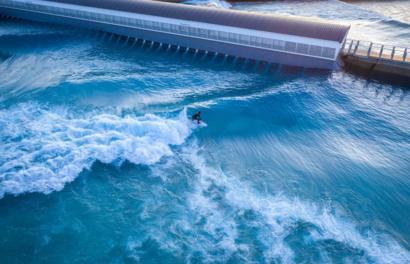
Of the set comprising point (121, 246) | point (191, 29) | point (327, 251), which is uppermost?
Result: point (191, 29)

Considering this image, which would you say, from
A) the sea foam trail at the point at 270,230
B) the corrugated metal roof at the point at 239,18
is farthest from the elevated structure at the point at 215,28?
the sea foam trail at the point at 270,230

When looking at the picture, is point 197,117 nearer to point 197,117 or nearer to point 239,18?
point 197,117

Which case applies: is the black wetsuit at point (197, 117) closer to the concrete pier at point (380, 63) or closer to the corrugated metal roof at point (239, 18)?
the corrugated metal roof at point (239, 18)

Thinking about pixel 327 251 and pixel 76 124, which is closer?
pixel 327 251

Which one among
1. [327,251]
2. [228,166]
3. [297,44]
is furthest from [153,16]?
[327,251]

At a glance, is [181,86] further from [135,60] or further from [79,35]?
[79,35]

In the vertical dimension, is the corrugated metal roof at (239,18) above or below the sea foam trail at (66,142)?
above
